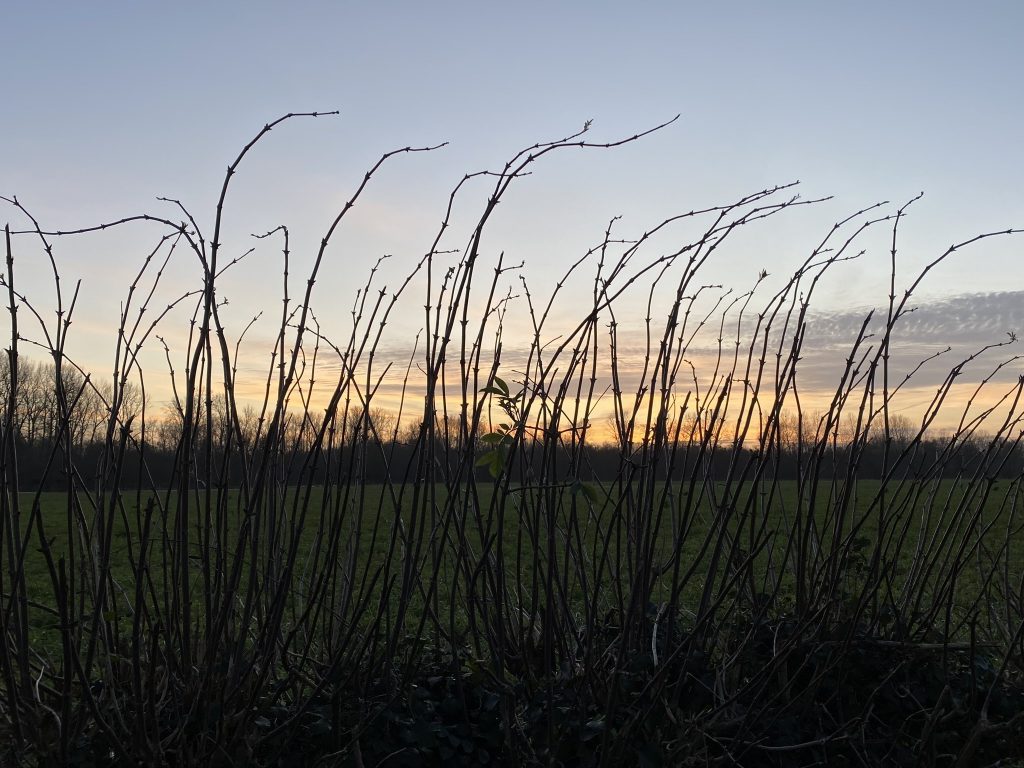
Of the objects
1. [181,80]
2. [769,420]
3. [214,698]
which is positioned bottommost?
[214,698]

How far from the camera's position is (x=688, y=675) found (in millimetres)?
2652

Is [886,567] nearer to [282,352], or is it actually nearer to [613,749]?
[613,749]

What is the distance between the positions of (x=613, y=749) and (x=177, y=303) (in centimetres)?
170

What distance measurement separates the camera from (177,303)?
7.66 feet

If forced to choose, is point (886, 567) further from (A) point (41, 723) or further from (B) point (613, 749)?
(A) point (41, 723)

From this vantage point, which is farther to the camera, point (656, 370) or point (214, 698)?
point (656, 370)

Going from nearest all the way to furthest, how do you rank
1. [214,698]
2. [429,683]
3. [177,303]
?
1. [214,698]
2. [177,303]
3. [429,683]

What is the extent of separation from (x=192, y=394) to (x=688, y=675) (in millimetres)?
1749

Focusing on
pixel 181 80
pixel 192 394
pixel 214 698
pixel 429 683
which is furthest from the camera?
pixel 181 80

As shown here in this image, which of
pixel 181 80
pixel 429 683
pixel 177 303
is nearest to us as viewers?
pixel 177 303

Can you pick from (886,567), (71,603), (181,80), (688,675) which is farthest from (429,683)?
(181,80)

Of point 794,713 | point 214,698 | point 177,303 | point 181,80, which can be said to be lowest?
point 794,713

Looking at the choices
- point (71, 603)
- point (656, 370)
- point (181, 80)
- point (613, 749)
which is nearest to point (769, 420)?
point (656, 370)

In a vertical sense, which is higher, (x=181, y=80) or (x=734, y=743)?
(x=181, y=80)
